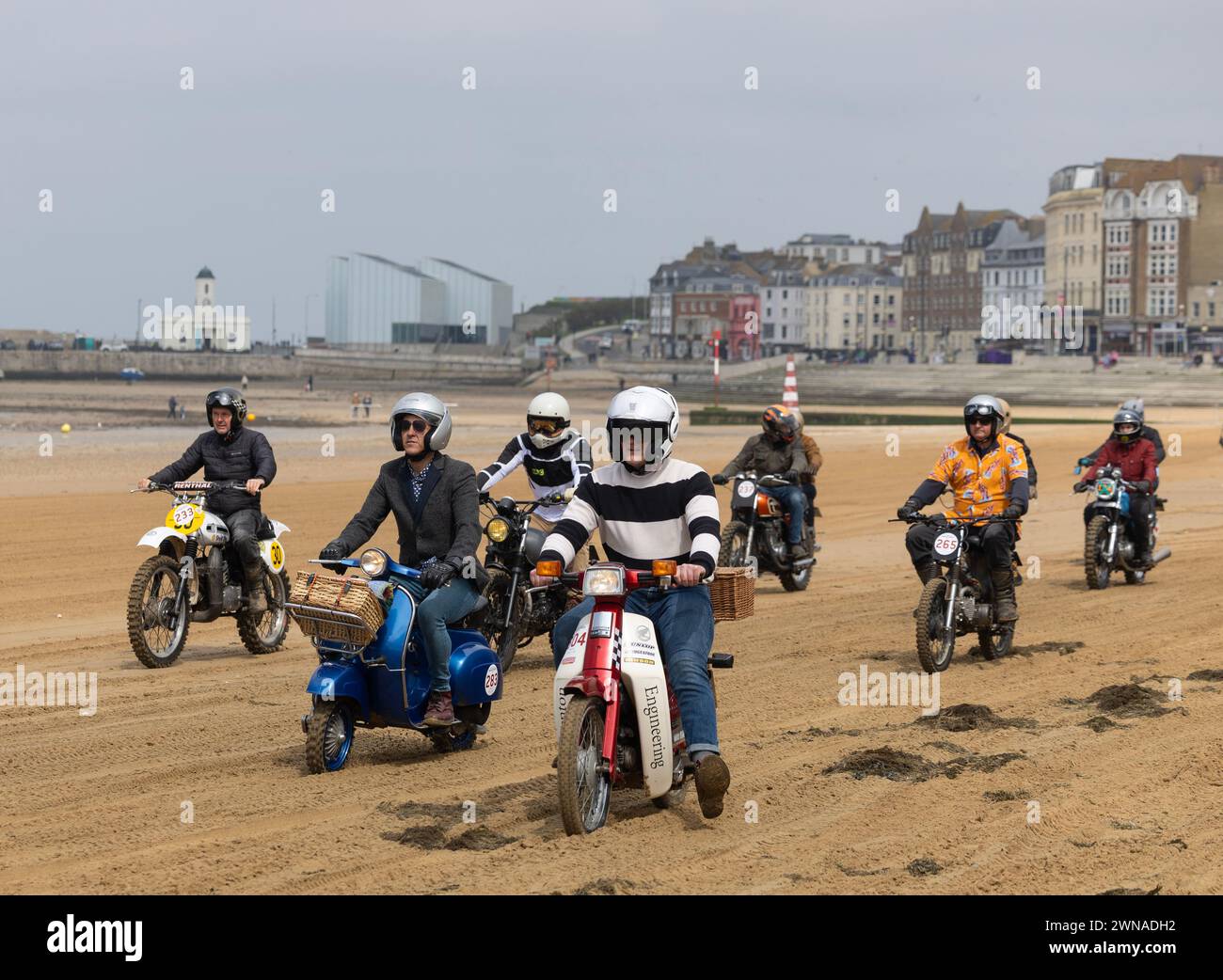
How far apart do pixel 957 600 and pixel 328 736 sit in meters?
4.95

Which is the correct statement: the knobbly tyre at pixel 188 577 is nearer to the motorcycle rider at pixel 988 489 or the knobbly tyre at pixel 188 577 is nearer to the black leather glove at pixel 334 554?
the black leather glove at pixel 334 554

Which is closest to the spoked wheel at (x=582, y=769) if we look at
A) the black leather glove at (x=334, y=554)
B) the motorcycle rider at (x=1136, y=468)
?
the black leather glove at (x=334, y=554)

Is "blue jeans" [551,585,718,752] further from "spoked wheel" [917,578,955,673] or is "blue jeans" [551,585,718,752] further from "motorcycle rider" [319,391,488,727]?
"spoked wheel" [917,578,955,673]

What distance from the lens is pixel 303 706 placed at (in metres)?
10.3

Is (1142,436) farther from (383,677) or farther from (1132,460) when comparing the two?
(383,677)

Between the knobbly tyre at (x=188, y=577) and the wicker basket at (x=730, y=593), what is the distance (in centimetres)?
473

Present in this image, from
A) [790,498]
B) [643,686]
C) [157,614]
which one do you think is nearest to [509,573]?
[157,614]

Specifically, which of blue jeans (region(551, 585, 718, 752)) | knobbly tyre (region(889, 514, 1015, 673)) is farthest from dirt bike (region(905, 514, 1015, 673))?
blue jeans (region(551, 585, 718, 752))

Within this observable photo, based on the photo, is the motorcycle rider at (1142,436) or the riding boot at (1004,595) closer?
the riding boot at (1004,595)

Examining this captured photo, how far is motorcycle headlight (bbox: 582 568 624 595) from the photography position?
7.00 metres

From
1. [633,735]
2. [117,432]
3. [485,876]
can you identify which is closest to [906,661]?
[633,735]

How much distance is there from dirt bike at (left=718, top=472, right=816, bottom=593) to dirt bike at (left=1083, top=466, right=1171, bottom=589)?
8.47 ft

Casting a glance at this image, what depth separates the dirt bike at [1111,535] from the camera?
15977 mm
